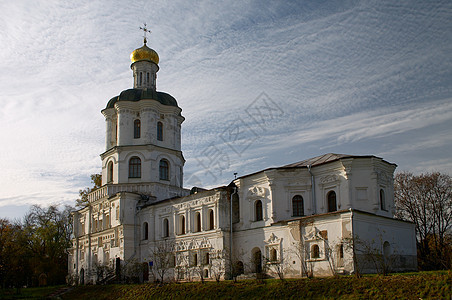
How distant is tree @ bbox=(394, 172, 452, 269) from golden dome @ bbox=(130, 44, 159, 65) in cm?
2410

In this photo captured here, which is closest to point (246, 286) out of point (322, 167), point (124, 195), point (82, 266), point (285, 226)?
point (285, 226)

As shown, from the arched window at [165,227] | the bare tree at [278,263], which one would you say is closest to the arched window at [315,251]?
the bare tree at [278,263]

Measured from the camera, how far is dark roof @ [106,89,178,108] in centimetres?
4128

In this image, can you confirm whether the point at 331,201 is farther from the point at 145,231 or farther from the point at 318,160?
the point at 145,231

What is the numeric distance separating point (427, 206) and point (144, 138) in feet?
78.5

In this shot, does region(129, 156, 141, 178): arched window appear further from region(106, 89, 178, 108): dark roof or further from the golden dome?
the golden dome

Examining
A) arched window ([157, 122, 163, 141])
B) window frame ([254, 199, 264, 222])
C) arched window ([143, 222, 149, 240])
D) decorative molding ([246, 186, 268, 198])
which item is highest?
arched window ([157, 122, 163, 141])

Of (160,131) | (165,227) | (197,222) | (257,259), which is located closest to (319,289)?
(257,259)

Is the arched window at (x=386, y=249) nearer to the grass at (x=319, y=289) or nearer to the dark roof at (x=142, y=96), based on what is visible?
the grass at (x=319, y=289)

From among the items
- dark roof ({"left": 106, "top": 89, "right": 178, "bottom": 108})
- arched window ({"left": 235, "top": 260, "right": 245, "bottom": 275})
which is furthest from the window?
dark roof ({"left": 106, "top": 89, "right": 178, "bottom": 108})

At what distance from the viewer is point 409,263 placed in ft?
90.5

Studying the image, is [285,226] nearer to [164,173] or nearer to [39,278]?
[164,173]

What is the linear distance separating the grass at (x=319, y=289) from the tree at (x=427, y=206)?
17986mm

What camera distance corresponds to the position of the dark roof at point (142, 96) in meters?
41.3
